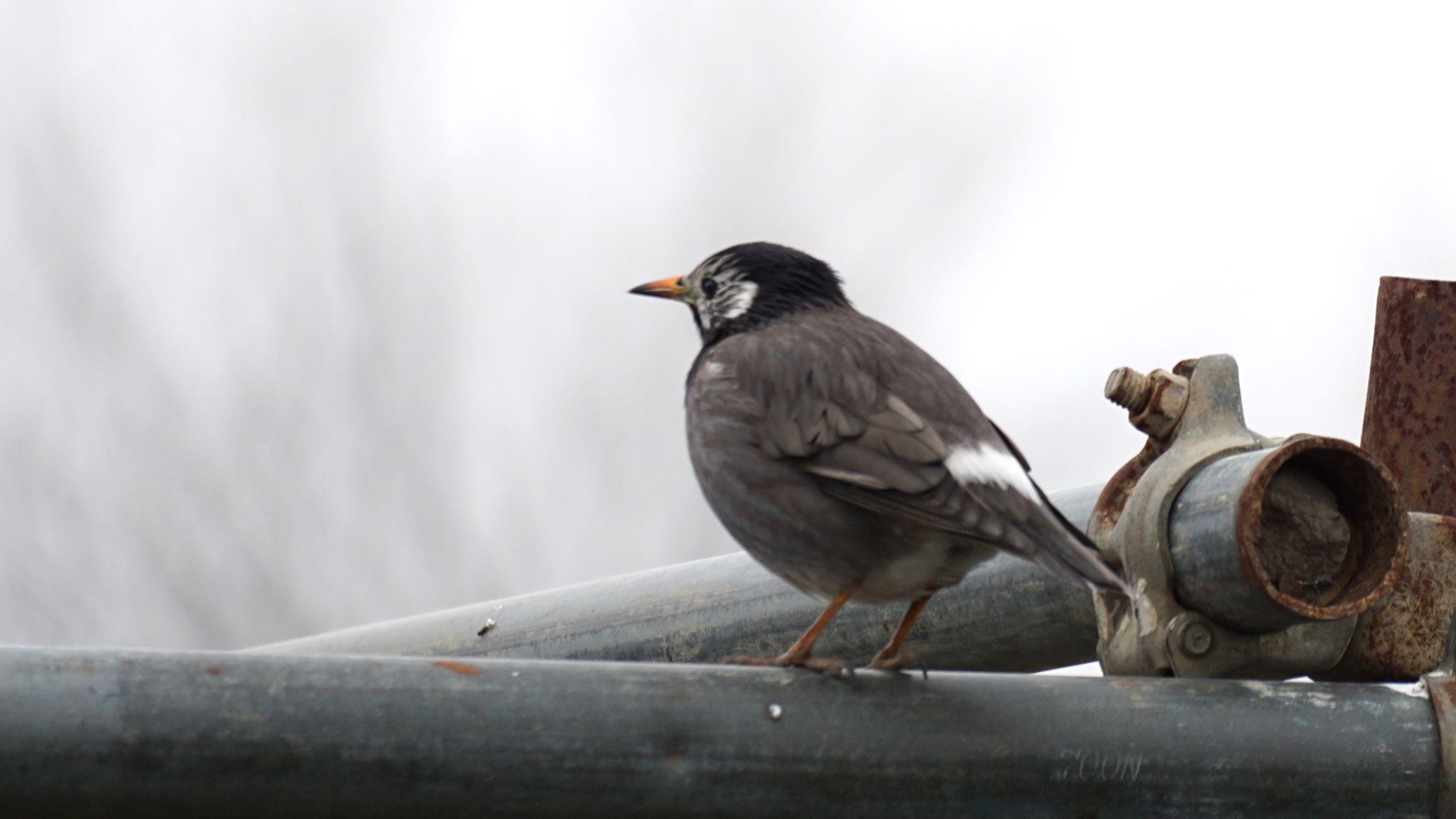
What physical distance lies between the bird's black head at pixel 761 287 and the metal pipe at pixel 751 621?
0.54 metres

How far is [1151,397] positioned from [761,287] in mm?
967

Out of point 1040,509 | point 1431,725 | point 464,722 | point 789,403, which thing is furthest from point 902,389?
point 464,722

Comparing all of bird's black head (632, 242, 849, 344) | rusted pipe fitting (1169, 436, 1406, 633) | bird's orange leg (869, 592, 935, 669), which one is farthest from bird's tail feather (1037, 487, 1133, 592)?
bird's black head (632, 242, 849, 344)

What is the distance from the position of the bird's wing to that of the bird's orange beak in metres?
0.85

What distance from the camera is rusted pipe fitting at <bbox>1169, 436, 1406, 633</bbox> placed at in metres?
1.94

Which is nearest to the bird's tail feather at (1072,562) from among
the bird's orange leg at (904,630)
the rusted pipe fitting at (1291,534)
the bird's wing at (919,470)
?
the bird's wing at (919,470)

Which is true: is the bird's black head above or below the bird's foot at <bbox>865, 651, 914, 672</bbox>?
above

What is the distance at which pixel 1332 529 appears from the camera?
204cm

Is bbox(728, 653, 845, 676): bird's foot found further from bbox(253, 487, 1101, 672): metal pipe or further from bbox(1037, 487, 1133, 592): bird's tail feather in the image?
bbox(1037, 487, 1133, 592): bird's tail feather

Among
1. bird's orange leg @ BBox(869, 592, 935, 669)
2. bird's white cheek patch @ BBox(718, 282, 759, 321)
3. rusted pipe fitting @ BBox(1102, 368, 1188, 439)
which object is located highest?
bird's white cheek patch @ BBox(718, 282, 759, 321)

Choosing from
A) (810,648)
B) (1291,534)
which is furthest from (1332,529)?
(810,648)

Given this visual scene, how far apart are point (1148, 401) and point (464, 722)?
46.4 inches

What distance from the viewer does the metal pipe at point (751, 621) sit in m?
2.37

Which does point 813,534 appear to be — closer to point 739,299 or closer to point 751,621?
point 751,621
